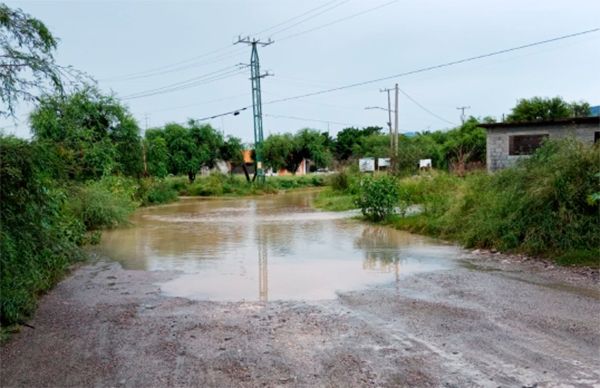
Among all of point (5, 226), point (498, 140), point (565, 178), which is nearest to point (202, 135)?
point (498, 140)

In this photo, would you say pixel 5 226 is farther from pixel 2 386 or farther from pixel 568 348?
pixel 568 348

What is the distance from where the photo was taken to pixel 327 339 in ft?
20.6

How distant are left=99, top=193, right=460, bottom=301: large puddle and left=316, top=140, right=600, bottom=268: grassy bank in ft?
3.54

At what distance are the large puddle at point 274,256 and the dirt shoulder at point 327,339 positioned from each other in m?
0.95

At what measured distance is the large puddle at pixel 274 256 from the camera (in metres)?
9.71

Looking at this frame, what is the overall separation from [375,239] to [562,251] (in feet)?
18.8

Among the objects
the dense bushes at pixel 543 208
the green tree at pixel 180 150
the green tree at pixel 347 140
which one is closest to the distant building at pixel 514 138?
the dense bushes at pixel 543 208

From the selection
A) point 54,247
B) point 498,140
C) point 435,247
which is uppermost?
point 498,140

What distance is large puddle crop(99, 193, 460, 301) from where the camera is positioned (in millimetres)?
9711

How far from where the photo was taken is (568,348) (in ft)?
19.3

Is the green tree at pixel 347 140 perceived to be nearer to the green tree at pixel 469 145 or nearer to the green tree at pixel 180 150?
the green tree at pixel 469 145

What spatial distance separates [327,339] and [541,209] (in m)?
7.65

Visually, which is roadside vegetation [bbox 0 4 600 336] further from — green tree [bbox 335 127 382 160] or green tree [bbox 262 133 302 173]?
green tree [bbox 335 127 382 160]

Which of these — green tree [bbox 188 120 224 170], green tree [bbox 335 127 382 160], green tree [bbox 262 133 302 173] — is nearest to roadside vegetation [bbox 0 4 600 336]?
green tree [bbox 188 120 224 170]
